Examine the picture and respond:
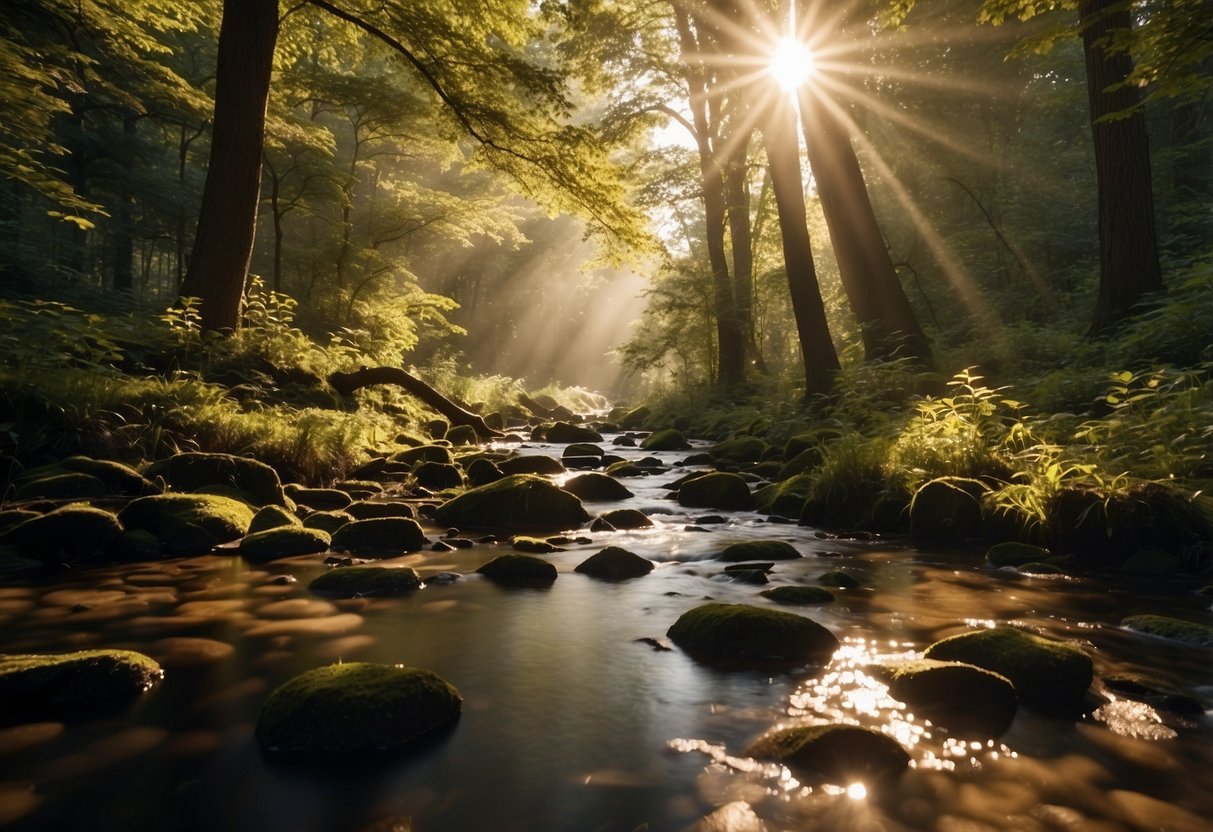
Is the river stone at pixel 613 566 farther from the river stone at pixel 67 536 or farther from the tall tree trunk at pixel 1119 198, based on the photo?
the tall tree trunk at pixel 1119 198

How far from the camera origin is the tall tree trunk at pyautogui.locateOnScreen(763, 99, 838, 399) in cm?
1187

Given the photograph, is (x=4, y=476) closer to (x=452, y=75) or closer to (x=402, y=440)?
(x=402, y=440)

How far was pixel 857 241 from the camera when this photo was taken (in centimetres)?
1137

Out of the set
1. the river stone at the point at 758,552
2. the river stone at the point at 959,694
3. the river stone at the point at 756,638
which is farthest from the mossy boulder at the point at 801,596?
the river stone at the point at 959,694

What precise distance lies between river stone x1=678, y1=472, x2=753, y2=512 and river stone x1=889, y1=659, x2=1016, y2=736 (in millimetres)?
5033

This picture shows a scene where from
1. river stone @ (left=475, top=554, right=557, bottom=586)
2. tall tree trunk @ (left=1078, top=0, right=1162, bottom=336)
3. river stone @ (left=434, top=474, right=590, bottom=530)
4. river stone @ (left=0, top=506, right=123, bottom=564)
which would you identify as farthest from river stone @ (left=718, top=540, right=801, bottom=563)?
tall tree trunk @ (left=1078, top=0, right=1162, bottom=336)

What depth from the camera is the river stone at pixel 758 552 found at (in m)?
5.63

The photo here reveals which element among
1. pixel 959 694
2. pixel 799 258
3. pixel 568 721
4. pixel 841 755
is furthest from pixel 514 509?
pixel 799 258

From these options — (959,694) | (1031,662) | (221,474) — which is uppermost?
(221,474)

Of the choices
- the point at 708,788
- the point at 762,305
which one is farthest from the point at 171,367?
the point at 762,305

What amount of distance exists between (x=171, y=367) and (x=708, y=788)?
8.39m

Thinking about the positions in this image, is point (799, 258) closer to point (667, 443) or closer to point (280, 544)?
point (667, 443)

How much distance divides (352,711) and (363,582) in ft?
6.66

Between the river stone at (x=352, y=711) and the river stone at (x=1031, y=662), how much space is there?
225 centimetres
